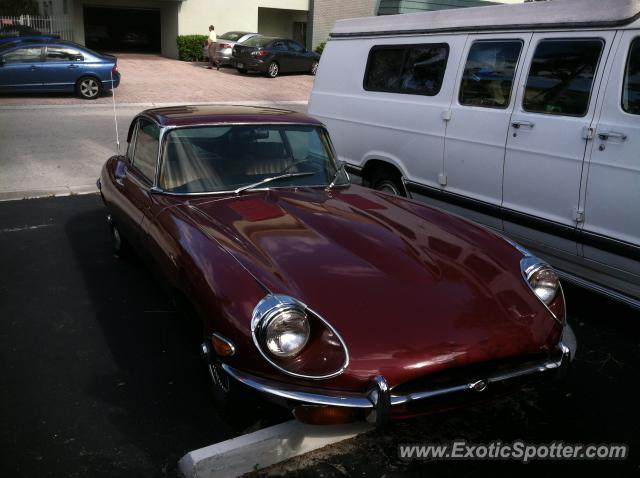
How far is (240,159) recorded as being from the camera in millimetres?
4191

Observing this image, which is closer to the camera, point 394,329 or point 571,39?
point 394,329

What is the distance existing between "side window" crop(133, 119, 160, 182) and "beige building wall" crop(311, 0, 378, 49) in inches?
914

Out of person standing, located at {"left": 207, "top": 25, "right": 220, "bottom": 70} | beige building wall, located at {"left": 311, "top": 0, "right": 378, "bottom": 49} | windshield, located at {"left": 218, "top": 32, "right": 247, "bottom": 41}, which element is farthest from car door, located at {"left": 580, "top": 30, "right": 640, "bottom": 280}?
beige building wall, located at {"left": 311, "top": 0, "right": 378, "bottom": 49}

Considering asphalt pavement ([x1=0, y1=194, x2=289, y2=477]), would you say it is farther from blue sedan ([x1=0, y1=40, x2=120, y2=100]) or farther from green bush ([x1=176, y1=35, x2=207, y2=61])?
green bush ([x1=176, y1=35, x2=207, y2=61])

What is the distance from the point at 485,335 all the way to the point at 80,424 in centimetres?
209

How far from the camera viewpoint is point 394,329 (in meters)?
2.73

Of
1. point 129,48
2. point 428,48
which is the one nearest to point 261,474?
point 428,48

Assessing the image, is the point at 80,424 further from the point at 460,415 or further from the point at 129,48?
the point at 129,48

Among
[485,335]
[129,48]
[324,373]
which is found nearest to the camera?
[324,373]

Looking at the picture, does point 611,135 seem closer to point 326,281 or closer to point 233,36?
point 326,281

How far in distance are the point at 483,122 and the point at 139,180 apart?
285 centimetres

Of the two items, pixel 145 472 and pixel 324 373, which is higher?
pixel 324 373

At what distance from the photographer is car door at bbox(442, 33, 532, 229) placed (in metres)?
5.04

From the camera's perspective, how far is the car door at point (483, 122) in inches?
198
